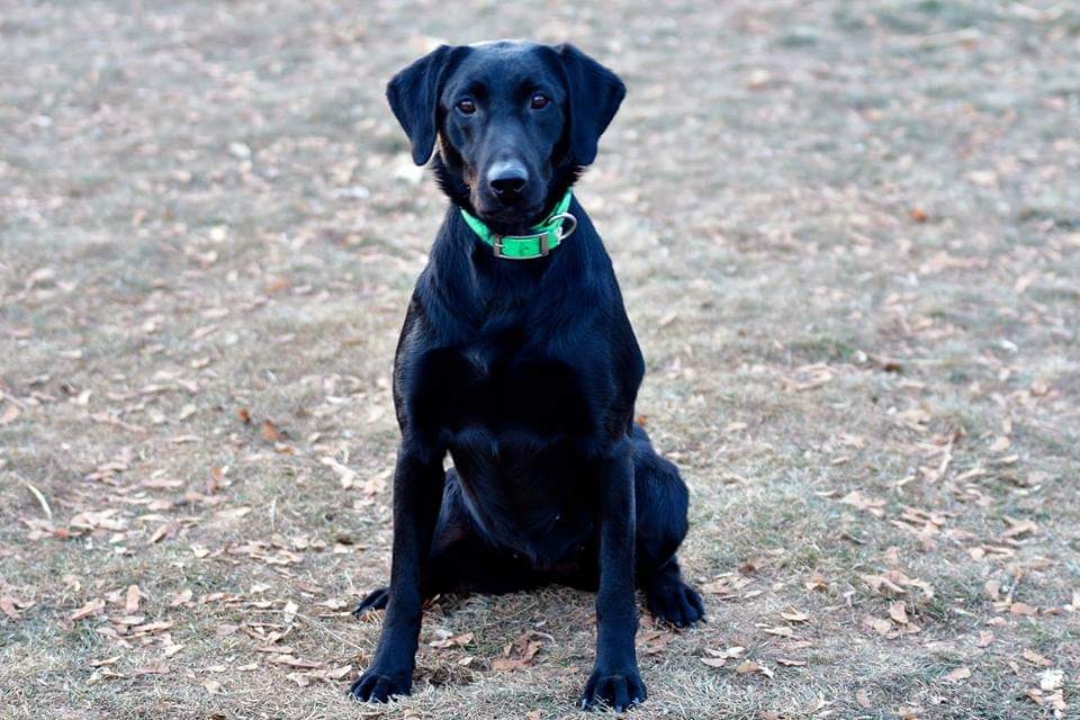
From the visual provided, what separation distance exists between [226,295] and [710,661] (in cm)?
467

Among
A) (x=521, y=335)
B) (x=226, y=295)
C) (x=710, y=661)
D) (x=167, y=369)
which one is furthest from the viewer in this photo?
(x=226, y=295)

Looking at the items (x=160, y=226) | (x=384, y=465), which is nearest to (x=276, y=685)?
(x=384, y=465)

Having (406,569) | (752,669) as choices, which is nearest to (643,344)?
(752,669)

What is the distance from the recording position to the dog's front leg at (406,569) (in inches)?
152

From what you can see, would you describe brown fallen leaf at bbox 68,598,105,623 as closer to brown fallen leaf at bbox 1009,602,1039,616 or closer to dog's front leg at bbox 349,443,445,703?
dog's front leg at bbox 349,443,445,703

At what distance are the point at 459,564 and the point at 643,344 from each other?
2748 mm

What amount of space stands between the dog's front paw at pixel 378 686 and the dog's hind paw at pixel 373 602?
0.56 metres

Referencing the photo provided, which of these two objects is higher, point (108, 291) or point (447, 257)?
point (447, 257)

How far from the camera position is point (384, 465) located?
5.67 meters

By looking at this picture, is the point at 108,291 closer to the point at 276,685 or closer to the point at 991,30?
the point at 276,685

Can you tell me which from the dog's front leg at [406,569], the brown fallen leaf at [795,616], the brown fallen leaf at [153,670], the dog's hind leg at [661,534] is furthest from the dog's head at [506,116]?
the brown fallen leaf at [153,670]

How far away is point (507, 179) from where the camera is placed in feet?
11.6

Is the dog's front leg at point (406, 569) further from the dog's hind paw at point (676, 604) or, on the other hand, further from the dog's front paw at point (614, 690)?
the dog's hind paw at point (676, 604)

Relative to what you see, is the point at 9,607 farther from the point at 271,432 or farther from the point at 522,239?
the point at 522,239
